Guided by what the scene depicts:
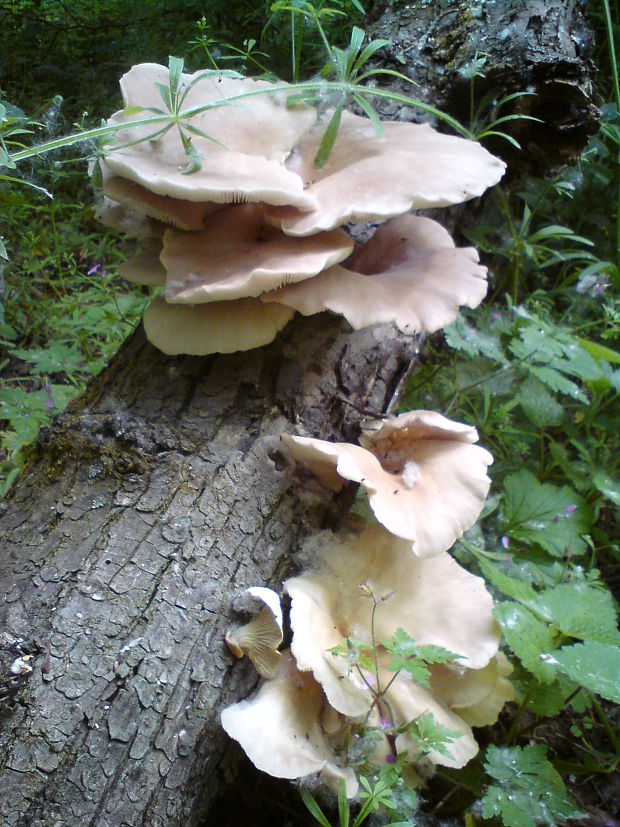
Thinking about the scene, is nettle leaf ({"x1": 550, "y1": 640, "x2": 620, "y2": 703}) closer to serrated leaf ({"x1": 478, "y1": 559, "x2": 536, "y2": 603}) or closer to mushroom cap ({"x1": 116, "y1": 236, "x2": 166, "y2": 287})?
serrated leaf ({"x1": 478, "y1": 559, "x2": 536, "y2": 603})

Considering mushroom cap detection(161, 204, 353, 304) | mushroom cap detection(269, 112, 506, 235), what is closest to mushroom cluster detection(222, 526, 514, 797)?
mushroom cap detection(161, 204, 353, 304)

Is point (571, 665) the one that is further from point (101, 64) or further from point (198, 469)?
point (101, 64)

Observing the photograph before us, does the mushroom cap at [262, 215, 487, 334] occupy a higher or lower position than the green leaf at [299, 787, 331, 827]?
higher

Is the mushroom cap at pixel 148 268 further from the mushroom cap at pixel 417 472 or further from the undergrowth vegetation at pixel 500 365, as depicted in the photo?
the mushroom cap at pixel 417 472

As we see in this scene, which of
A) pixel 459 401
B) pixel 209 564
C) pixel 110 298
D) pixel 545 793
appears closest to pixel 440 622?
pixel 545 793

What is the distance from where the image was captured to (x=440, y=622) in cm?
182

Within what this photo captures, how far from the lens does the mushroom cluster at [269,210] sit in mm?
1752

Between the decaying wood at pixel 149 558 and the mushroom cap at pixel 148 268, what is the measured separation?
10.3 inches

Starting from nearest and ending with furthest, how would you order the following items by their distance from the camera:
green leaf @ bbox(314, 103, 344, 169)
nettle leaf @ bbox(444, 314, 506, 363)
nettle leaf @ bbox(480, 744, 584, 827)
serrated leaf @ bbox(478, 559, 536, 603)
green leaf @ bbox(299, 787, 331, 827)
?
green leaf @ bbox(299, 787, 331, 827), nettle leaf @ bbox(480, 744, 584, 827), serrated leaf @ bbox(478, 559, 536, 603), green leaf @ bbox(314, 103, 344, 169), nettle leaf @ bbox(444, 314, 506, 363)

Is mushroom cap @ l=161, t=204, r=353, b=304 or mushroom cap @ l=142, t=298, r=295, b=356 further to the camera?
mushroom cap @ l=142, t=298, r=295, b=356

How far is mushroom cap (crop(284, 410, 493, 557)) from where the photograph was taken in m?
1.66

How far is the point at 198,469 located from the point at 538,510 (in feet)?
5.20

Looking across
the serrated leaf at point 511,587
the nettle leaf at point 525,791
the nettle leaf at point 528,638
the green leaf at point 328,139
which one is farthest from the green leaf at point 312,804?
the green leaf at point 328,139

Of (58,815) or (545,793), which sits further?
(545,793)
